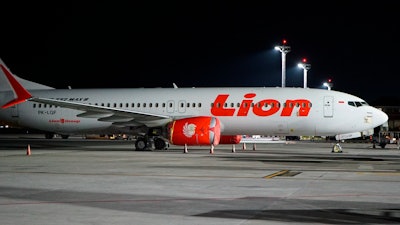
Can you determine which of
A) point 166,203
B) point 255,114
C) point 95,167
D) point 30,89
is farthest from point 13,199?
point 30,89

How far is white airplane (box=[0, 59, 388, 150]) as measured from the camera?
3222 cm

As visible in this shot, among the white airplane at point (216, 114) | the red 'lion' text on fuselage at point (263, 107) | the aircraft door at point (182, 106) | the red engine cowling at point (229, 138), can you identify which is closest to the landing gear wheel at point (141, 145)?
the white airplane at point (216, 114)

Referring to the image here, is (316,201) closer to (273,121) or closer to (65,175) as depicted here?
(65,175)

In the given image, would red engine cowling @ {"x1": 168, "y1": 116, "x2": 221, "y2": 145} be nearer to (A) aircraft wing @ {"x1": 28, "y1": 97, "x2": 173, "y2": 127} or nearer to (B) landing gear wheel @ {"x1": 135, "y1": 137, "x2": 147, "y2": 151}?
(A) aircraft wing @ {"x1": 28, "y1": 97, "x2": 173, "y2": 127}

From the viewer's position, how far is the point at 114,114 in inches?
1325

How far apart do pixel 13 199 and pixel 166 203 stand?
3.13m

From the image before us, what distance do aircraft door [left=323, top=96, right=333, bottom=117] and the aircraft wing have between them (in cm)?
871

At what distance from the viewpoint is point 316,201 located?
11.5 metres

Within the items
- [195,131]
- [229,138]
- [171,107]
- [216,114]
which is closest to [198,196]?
[195,131]

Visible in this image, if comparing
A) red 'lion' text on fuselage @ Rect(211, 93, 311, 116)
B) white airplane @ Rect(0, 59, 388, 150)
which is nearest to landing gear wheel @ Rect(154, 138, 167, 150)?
white airplane @ Rect(0, 59, 388, 150)

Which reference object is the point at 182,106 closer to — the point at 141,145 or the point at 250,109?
the point at 141,145

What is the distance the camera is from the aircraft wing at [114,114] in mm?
32344

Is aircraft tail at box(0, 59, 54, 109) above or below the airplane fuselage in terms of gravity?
above

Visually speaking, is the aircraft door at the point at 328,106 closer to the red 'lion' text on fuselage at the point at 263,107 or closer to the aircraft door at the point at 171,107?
the red 'lion' text on fuselage at the point at 263,107
